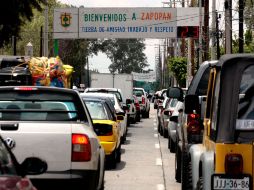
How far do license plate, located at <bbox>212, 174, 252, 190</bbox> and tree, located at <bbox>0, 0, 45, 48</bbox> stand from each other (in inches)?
404

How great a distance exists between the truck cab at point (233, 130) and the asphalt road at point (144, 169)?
689cm

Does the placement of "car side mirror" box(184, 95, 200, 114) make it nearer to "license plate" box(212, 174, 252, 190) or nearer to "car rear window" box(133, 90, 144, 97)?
"license plate" box(212, 174, 252, 190)

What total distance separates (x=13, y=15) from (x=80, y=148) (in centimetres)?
831

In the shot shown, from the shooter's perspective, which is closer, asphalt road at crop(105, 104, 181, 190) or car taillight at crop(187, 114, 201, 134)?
car taillight at crop(187, 114, 201, 134)

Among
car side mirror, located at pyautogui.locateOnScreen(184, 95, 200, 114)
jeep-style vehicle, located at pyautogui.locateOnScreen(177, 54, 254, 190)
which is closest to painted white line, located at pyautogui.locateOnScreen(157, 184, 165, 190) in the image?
car side mirror, located at pyautogui.locateOnScreen(184, 95, 200, 114)

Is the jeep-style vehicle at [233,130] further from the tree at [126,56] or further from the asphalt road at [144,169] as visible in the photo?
the tree at [126,56]

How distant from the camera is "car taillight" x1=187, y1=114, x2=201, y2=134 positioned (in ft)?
41.3

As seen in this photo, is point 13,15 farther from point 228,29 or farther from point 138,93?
point 138,93

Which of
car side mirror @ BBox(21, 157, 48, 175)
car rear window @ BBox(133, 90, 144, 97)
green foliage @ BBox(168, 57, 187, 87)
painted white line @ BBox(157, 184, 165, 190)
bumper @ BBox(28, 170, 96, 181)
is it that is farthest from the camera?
→ green foliage @ BBox(168, 57, 187, 87)

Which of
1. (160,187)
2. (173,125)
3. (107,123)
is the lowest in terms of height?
(160,187)

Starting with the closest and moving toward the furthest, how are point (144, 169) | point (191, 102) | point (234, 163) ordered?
point (234, 163) < point (191, 102) < point (144, 169)

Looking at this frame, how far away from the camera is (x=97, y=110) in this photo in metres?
18.4

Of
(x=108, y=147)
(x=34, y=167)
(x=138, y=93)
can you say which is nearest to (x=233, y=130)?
(x=34, y=167)

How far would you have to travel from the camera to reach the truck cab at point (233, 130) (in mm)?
7355
